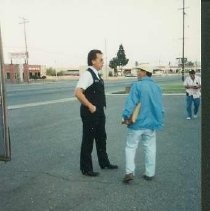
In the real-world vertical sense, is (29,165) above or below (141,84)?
below

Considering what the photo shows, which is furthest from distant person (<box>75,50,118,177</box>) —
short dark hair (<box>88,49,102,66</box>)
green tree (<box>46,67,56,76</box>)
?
green tree (<box>46,67,56,76</box>)

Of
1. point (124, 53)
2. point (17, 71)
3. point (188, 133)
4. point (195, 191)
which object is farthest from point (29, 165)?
point (124, 53)

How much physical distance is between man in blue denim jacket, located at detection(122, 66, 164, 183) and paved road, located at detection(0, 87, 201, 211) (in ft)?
0.91

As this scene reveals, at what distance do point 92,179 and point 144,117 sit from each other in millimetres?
1225

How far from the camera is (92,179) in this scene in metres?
5.87

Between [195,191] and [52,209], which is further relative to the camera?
[195,191]

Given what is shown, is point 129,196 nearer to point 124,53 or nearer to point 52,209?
point 52,209

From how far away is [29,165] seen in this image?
6.83m

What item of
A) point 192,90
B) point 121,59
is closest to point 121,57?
point 121,59

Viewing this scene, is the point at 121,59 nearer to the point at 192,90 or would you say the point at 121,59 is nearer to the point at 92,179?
the point at 192,90

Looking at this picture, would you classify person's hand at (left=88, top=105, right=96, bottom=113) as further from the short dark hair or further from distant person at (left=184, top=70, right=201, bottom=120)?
distant person at (left=184, top=70, right=201, bottom=120)

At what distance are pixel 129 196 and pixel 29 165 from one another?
2.48 metres

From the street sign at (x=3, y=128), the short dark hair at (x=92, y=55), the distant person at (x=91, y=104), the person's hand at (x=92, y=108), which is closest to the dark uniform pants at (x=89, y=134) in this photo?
the distant person at (x=91, y=104)

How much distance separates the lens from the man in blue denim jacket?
556 centimetres
